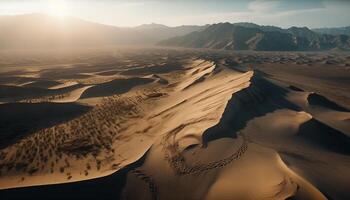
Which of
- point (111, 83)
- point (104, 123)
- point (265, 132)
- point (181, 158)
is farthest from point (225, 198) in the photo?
point (111, 83)

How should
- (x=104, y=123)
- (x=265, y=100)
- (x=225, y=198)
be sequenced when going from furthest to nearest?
(x=265, y=100) → (x=104, y=123) → (x=225, y=198)

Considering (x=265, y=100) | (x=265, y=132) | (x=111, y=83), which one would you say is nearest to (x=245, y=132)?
(x=265, y=132)

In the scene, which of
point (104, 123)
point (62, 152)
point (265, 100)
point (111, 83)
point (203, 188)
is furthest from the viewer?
point (111, 83)

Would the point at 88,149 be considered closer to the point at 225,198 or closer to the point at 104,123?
the point at 104,123

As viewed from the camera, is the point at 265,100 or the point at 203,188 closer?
the point at 203,188

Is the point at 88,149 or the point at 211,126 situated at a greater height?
the point at 211,126

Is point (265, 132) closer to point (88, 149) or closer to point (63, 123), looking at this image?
point (88, 149)
